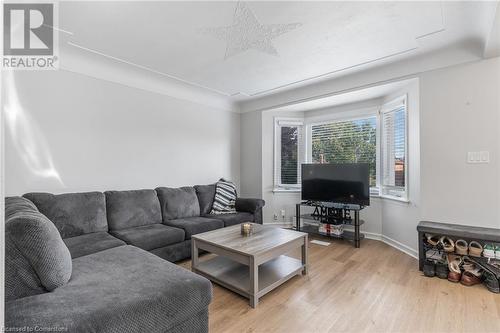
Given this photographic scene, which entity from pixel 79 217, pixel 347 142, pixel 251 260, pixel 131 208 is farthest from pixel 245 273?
pixel 347 142

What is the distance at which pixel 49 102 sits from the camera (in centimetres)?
268

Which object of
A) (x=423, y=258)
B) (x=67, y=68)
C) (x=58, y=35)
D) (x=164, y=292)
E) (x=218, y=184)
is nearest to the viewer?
(x=164, y=292)

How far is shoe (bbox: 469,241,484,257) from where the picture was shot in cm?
→ 233

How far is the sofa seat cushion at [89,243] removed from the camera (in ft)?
6.96

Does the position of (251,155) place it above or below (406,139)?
below

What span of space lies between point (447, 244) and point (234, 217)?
2508 millimetres

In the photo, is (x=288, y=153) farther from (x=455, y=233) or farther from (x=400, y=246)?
(x=455, y=233)

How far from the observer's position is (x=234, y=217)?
3.52m

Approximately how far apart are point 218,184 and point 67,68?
254 cm

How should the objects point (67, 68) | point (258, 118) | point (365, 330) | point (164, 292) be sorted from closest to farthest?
point (164, 292) → point (365, 330) → point (67, 68) → point (258, 118)

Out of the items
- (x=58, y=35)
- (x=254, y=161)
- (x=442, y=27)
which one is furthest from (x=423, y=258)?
(x=58, y=35)

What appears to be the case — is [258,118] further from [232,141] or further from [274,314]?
[274,314]

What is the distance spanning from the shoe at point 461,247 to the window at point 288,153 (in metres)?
2.60

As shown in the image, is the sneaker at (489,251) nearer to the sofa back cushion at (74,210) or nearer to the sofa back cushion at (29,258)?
the sofa back cushion at (29,258)
